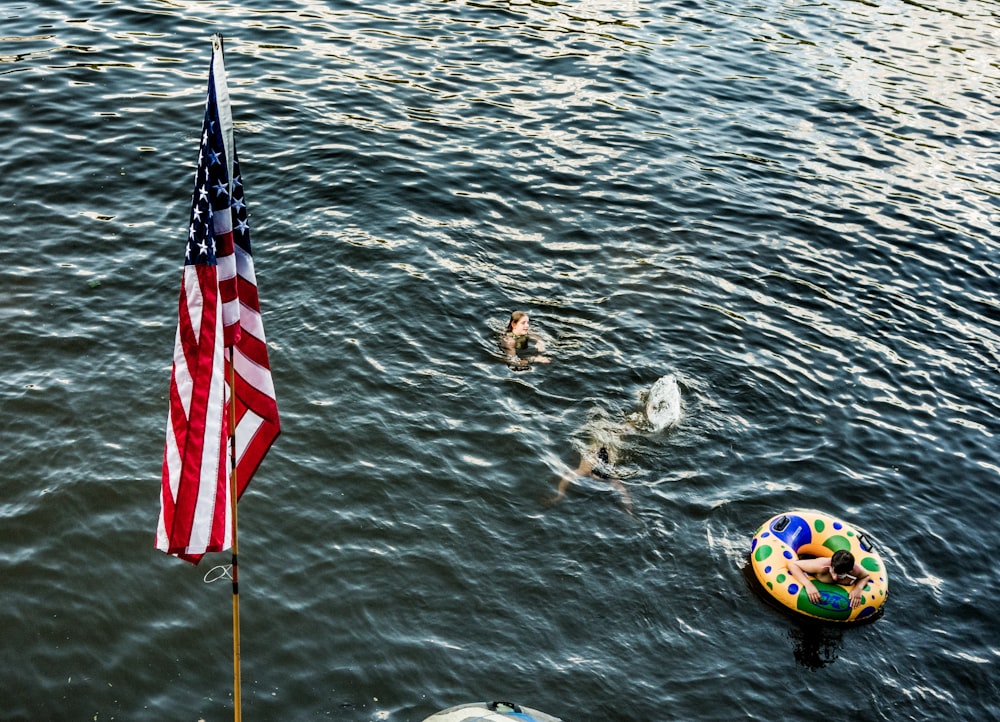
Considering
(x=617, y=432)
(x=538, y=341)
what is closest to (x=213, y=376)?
(x=617, y=432)

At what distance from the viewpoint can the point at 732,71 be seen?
2502cm

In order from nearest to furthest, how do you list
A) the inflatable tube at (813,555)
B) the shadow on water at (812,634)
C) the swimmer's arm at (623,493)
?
the shadow on water at (812,634), the inflatable tube at (813,555), the swimmer's arm at (623,493)

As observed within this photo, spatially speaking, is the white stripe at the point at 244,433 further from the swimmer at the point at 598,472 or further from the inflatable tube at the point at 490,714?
the swimmer at the point at 598,472

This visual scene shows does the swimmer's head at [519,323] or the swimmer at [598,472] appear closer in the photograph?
the swimmer at [598,472]

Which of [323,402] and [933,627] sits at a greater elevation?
[323,402]

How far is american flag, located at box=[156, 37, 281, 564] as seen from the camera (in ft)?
24.7

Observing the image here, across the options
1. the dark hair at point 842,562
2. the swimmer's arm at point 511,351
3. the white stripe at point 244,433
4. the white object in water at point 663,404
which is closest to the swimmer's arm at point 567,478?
the white object in water at point 663,404

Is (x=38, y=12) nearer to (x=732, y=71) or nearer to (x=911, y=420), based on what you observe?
(x=732, y=71)

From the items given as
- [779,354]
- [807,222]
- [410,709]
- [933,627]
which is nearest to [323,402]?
[410,709]

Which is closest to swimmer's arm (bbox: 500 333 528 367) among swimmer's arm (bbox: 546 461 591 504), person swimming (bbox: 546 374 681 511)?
person swimming (bbox: 546 374 681 511)

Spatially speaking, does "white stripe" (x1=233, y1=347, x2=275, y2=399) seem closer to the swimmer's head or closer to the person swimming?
the person swimming

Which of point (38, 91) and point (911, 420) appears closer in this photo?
point (911, 420)

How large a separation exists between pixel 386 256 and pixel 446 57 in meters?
8.98

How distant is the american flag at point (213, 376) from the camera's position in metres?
7.52
